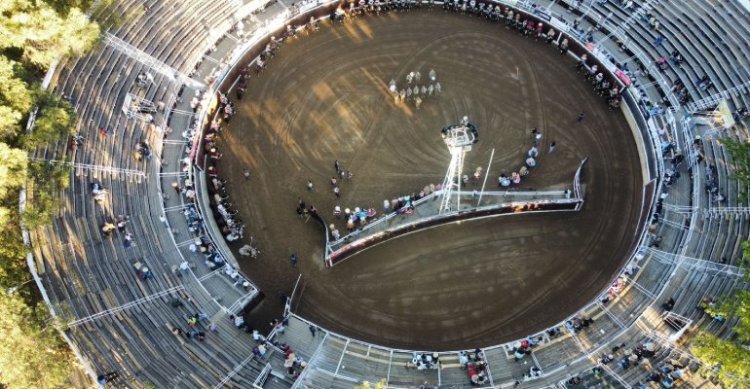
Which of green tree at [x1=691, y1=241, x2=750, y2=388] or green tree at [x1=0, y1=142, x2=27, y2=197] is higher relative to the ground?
green tree at [x1=0, y1=142, x2=27, y2=197]

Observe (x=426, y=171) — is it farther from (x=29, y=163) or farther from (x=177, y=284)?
(x=29, y=163)

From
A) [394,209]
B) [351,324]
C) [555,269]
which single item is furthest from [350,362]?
[555,269]

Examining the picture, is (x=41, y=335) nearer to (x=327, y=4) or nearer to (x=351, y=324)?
(x=351, y=324)

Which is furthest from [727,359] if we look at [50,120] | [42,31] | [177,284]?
[42,31]

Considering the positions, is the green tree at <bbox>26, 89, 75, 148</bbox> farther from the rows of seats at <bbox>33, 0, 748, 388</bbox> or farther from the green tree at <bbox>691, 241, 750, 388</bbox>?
the green tree at <bbox>691, 241, 750, 388</bbox>

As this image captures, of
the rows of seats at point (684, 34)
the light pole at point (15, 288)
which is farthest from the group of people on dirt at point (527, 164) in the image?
the light pole at point (15, 288)

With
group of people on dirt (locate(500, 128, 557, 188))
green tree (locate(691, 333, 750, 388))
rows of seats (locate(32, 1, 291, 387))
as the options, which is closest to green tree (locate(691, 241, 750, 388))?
green tree (locate(691, 333, 750, 388))
